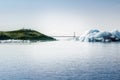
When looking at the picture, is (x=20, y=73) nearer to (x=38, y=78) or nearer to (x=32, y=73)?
(x=32, y=73)

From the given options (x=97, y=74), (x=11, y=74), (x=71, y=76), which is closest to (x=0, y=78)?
(x=11, y=74)

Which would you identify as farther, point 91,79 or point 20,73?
point 20,73

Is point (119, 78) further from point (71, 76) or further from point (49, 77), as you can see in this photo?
point (49, 77)

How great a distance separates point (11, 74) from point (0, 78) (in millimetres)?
4163

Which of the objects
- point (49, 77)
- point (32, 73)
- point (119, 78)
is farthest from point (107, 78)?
point (32, 73)

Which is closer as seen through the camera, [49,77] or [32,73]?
[49,77]

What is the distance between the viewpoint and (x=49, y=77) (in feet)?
169

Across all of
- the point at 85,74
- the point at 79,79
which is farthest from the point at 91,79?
the point at 85,74

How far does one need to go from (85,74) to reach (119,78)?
6.89 m

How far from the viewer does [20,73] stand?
5606 cm

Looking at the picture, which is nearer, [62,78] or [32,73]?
[62,78]

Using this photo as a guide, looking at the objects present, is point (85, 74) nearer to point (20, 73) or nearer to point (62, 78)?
point (62, 78)

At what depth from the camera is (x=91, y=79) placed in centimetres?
4931

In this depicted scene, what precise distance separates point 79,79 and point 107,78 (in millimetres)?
4483
